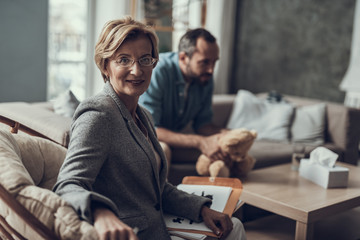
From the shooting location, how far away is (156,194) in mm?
1423

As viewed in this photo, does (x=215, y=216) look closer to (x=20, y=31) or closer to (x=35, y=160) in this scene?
(x=35, y=160)

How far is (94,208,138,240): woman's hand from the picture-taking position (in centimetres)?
102

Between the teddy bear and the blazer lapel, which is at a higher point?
the blazer lapel

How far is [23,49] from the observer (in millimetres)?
3863

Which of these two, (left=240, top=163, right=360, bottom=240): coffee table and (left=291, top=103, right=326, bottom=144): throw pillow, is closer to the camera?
(left=240, top=163, right=360, bottom=240): coffee table

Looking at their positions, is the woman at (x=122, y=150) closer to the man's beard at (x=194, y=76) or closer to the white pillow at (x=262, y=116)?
the man's beard at (x=194, y=76)

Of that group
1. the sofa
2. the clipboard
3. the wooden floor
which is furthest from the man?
the clipboard

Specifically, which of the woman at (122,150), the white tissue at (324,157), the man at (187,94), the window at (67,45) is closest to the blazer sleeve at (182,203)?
the woman at (122,150)

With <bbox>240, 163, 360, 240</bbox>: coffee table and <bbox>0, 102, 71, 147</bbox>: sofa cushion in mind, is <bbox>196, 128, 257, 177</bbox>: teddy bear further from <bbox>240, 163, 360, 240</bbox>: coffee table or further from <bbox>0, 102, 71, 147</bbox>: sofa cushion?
<bbox>0, 102, 71, 147</bbox>: sofa cushion

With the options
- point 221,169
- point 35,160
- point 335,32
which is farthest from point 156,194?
point 335,32

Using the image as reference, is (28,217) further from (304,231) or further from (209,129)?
(209,129)

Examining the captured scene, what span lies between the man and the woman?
110 centimetres

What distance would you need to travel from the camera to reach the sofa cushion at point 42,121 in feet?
6.47

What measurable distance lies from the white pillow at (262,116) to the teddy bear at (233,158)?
1015 millimetres
